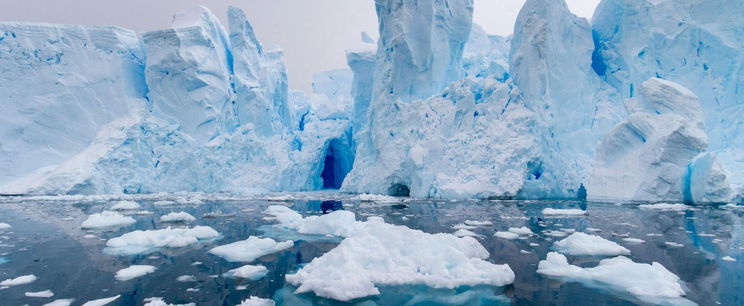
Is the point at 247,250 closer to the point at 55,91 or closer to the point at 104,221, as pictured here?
the point at 104,221

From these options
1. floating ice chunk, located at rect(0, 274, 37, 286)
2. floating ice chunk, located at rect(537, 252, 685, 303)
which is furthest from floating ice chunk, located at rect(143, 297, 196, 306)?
floating ice chunk, located at rect(537, 252, 685, 303)

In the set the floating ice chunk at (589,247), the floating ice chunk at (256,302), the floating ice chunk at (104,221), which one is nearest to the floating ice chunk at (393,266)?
the floating ice chunk at (256,302)

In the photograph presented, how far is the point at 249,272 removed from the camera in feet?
13.3

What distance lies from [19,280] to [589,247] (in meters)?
5.60

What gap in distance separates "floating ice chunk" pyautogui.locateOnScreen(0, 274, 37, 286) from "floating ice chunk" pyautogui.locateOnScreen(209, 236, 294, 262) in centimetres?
164

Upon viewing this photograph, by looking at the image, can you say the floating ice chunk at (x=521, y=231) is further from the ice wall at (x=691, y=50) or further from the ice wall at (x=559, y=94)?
the ice wall at (x=691, y=50)

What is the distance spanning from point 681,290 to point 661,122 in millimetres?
10812

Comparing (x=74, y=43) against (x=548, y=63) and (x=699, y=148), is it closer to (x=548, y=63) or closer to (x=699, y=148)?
(x=548, y=63)

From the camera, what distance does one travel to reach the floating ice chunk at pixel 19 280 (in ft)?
12.1

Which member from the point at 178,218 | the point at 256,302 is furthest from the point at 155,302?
the point at 178,218

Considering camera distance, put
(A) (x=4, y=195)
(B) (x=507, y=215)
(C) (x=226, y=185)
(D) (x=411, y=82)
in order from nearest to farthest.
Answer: (B) (x=507, y=215)
(A) (x=4, y=195)
(D) (x=411, y=82)
(C) (x=226, y=185)

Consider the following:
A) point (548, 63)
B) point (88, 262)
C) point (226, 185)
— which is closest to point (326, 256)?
point (88, 262)

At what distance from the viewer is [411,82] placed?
17.2m

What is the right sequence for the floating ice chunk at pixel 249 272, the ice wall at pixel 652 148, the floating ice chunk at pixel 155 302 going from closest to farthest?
the floating ice chunk at pixel 155 302 < the floating ice chunk at pixel 249 272 < the ice wall at pixel 652 148
